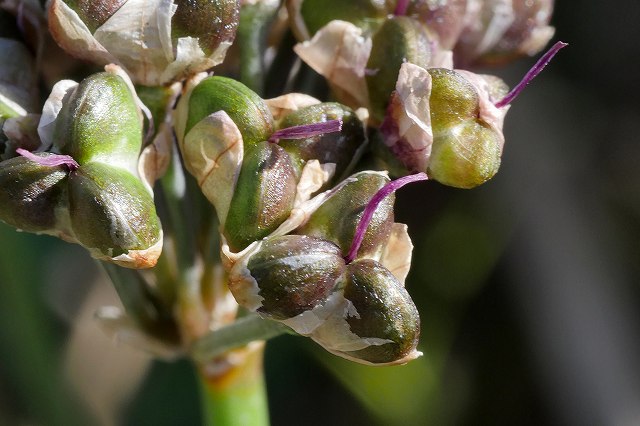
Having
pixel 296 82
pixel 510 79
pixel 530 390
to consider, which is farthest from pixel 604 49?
pixel 296 82

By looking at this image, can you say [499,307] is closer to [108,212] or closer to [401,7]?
[401,7]

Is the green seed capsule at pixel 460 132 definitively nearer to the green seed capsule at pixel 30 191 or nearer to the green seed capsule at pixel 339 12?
the green seed capsule at pixel 339 12

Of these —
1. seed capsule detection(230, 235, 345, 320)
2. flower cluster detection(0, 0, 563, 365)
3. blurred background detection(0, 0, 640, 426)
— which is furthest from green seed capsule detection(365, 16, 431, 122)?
blurred background detection(0, 0, 640, 426)

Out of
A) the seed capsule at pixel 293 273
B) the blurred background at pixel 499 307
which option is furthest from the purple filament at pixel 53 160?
the blurred background at pixel 499 307

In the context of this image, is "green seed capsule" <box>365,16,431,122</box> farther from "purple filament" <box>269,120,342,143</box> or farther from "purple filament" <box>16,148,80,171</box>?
"purple filament" <box>16,148,80,171</box>

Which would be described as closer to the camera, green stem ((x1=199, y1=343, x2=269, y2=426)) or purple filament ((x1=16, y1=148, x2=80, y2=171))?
purple filament ((x1=16, y1=148, x2=80, y2=171))

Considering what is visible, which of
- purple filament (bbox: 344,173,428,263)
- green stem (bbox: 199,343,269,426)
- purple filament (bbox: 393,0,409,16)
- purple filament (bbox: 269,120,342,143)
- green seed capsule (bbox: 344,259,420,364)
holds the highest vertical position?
purple filament (bbox: 393,0,409,16)

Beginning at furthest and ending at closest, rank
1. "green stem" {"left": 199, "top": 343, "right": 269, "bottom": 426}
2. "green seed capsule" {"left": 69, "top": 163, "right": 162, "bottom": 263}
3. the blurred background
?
the blurred background → "green stem" {"left": 199, "top": 343, "right": 269, "bottom": 426} → "green seed capsule" {"left": 69, "top": 163, "right": 162, "bottom": 263}
